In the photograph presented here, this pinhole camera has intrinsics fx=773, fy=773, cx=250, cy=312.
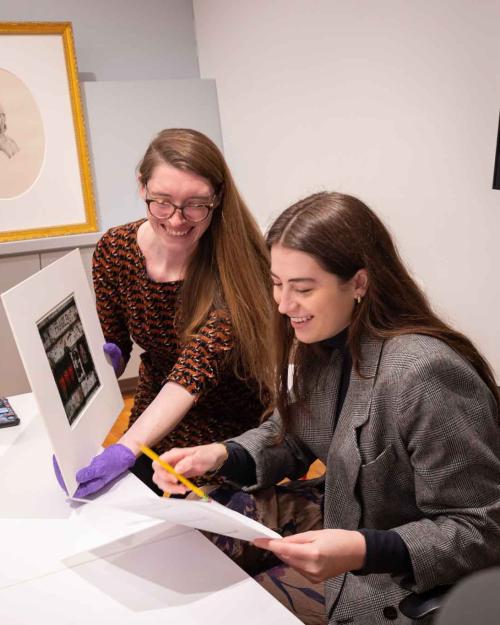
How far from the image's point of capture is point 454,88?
10.0 feet

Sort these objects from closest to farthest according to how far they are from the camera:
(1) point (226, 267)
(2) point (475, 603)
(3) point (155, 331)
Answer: (2) point (475, 603)
(1) point (226, 267)
(3) point (155, 331)

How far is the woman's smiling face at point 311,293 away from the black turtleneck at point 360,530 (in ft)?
0.26

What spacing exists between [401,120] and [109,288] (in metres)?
1.79

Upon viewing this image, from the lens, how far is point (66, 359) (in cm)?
152

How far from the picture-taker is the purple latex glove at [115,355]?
1.82 meters

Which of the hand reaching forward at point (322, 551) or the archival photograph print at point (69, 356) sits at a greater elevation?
the archival photograph print at point (69, 356)

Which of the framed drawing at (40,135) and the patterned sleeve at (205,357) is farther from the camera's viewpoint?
the framed drawing at (40,135)

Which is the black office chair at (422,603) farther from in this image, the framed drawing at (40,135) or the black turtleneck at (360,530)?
the framed drawing at (40,135)

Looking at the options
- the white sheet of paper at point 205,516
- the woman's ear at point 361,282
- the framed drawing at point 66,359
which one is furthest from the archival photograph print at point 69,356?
the woman's ear at point 361,282

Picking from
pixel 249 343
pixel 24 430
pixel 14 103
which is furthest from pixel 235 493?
pixel 14 103

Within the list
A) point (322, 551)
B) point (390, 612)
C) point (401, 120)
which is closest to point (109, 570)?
point (322, 551)

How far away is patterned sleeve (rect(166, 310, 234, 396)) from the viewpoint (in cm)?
169

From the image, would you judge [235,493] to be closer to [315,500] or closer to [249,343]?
[315,500]

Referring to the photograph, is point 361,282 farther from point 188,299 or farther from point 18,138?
point 18,138
